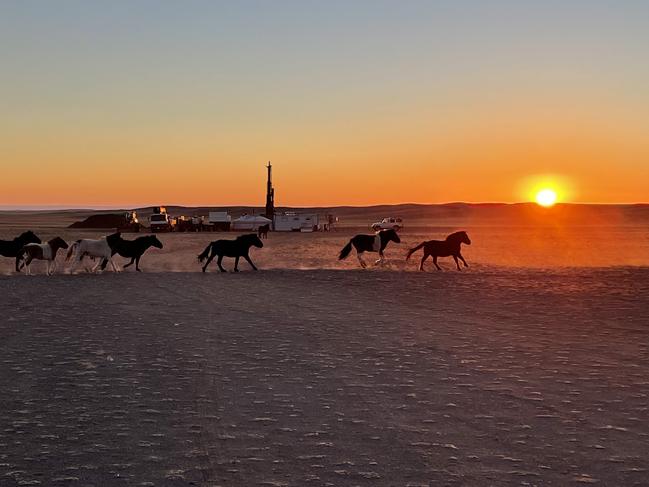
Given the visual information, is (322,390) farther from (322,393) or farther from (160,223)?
(160,223)

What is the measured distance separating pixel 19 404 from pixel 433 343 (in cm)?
578

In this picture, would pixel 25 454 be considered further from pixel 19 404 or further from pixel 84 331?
pixel 84 331

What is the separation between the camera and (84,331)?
35.9ft

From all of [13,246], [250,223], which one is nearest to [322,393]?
[13,246]

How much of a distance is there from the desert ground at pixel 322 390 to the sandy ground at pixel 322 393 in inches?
Answer: 0.9

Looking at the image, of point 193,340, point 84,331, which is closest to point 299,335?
point 193,340

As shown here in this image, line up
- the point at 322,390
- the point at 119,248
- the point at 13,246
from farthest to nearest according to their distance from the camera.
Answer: the point at 13,246 < the point at 119,248 < the point at 322,390

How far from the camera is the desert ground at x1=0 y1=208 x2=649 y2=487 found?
488 cm

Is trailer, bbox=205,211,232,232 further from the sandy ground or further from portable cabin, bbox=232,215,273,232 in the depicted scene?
the sandy ground

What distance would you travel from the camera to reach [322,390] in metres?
7.14

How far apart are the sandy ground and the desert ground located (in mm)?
24

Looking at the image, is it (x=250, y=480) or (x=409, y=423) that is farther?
(x=409, y=423)

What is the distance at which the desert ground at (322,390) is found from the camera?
4.88m

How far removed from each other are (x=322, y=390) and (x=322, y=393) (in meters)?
0.13
